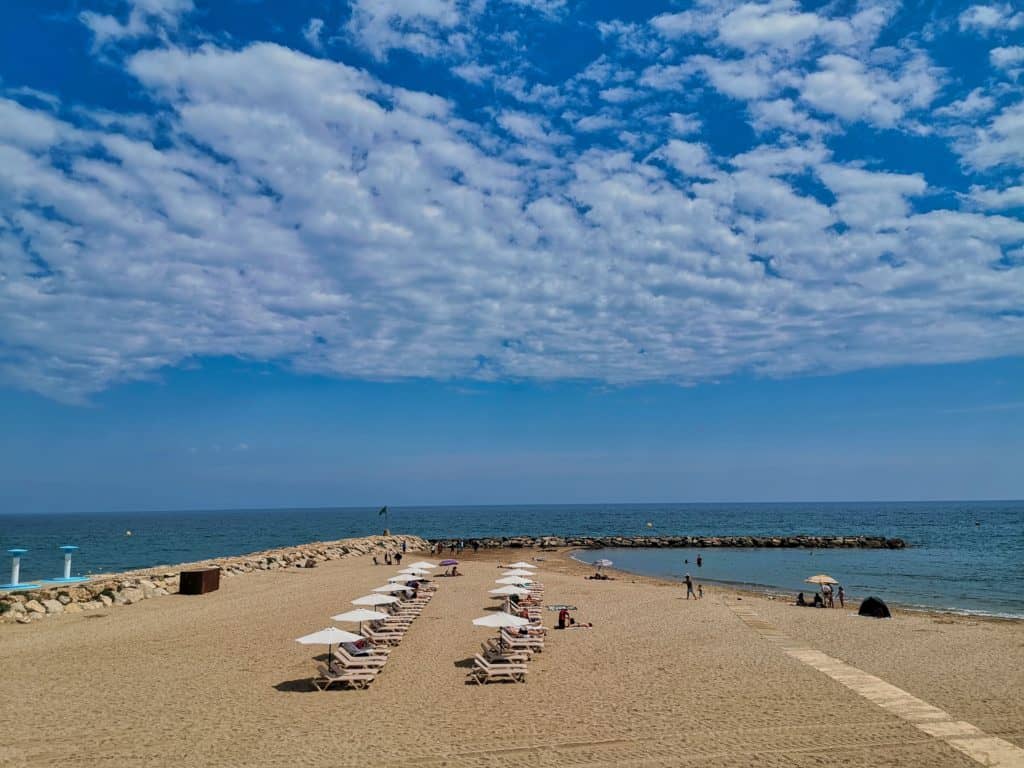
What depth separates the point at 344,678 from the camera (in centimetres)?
1577

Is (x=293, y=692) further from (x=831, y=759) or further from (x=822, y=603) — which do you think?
(x=822, y=603)

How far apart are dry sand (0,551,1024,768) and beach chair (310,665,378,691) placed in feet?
1.25

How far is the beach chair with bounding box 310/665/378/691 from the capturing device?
51.8 ft

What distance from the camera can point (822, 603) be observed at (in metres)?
30.3

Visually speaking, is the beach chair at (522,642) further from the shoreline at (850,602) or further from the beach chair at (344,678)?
the shoreline at (850,602)

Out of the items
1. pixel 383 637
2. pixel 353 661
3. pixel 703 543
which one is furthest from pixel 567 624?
pixel 703 543

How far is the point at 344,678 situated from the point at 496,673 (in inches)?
138

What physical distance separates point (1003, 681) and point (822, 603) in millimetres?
14431

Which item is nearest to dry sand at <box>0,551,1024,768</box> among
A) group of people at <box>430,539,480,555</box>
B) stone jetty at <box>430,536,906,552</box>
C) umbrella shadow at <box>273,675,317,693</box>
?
umbrella shadow at <box>273,675,317,693</box>

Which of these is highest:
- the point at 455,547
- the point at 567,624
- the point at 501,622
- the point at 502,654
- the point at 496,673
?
the point at 501,622

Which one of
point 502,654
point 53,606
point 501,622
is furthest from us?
point 53,606

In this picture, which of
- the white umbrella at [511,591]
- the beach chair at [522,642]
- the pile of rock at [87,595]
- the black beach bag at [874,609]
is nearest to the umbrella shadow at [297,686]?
the beach chair at [522,642]

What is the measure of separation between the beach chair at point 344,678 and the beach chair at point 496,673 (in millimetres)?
2406

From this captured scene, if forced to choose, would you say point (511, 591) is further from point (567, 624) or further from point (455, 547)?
point (455, 547)
